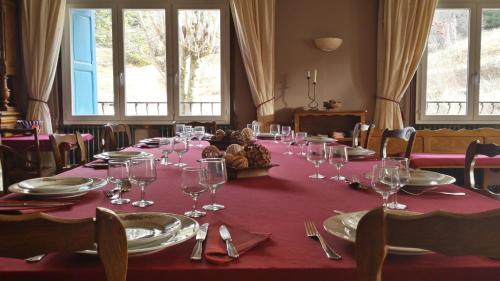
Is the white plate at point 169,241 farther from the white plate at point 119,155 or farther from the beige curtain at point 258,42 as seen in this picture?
the beige curtain at point 258,42

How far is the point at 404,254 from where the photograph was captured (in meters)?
0.91

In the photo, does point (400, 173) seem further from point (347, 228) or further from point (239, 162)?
point (239, 162)

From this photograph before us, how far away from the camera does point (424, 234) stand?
75 cm

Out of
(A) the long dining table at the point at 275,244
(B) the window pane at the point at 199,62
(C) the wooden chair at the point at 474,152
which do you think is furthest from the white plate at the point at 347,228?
(B) the window pane at the point at 199,62

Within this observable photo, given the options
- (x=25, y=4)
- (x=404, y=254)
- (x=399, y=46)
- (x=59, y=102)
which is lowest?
(x=404, y=254)

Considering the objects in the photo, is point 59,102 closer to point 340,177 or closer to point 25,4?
point 25,4

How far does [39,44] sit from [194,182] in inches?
188

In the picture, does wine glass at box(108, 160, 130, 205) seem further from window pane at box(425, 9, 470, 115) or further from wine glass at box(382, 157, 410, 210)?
window pane at box(425, 9, 470, 115)

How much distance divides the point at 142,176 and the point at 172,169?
2.39 ft

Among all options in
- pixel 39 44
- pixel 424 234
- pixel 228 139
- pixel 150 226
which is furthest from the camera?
pixel 39 44

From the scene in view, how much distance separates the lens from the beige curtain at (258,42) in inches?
212

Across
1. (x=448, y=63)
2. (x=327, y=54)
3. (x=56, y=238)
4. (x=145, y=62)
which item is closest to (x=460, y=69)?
(x=448, y=63)

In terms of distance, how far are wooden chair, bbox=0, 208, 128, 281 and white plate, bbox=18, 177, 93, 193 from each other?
2.55ft

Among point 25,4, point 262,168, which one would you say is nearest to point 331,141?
point 262,168
